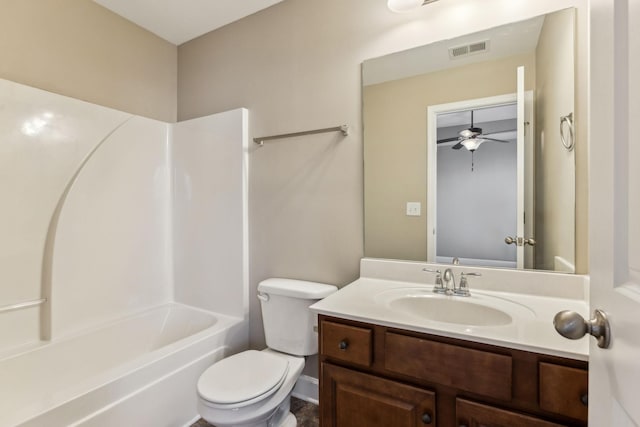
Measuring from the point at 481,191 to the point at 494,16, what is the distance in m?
0.81

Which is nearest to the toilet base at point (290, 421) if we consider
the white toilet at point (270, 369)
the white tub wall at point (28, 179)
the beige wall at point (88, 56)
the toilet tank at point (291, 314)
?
the white toilet at point (270, 369)

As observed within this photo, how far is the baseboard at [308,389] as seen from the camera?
6.39ft

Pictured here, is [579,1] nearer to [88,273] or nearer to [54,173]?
[54,173]

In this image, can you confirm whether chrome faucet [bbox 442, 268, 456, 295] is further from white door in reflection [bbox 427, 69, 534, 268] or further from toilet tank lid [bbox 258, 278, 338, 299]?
toilet tank lid [bbox 258, 278, 338, 299]

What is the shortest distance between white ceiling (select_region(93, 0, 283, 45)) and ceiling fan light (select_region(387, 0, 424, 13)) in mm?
915

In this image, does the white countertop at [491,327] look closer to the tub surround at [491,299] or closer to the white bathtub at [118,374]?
the tub surround at [491,299]

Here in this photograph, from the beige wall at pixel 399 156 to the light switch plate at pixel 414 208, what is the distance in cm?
2

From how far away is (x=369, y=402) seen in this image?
1183mm

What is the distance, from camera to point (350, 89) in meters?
1.80

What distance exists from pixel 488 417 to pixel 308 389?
1.24 metres

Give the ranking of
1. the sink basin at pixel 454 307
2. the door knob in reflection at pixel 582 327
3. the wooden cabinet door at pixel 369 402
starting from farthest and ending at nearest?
the sink basin at pixel 454 307 < the wooden cabinet door at pixel 369 402 < the door knob in reflection at pixel 582 327

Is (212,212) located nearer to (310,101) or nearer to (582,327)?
(310,101)

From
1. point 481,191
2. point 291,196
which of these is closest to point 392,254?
point 481,191

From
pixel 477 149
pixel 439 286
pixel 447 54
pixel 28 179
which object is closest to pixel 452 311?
pixel 439 286
